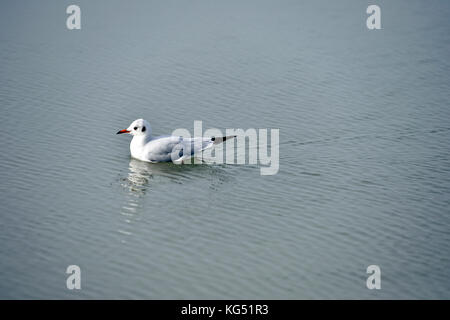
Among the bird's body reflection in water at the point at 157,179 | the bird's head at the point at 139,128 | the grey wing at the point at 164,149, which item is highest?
the bird's head at the point at 139,128

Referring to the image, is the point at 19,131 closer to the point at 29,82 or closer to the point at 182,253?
the point at 29,82

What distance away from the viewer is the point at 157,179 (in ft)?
37.4

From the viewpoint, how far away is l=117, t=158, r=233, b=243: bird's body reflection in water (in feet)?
33.8

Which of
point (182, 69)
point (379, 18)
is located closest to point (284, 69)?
point (182, 69)

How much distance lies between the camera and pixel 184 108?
14.0 metres

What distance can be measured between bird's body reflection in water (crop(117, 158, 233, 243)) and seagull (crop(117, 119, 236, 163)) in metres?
0.15

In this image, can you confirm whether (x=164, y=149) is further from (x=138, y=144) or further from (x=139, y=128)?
(x=139, y=128)

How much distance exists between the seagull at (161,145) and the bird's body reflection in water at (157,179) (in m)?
0.15

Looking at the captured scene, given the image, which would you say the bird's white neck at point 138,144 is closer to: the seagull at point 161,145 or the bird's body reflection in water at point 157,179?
the seagull at point 161,145

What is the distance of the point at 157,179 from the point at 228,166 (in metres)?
1.30

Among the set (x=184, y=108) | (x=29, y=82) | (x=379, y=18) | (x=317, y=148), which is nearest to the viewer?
(x=317, y=148)

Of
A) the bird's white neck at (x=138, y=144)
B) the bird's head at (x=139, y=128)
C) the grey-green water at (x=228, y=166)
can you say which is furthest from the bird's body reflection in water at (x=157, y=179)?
the bird's head at (x=139, y=128)

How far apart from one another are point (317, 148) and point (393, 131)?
1822 mm

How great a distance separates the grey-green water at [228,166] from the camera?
854 centimetres
